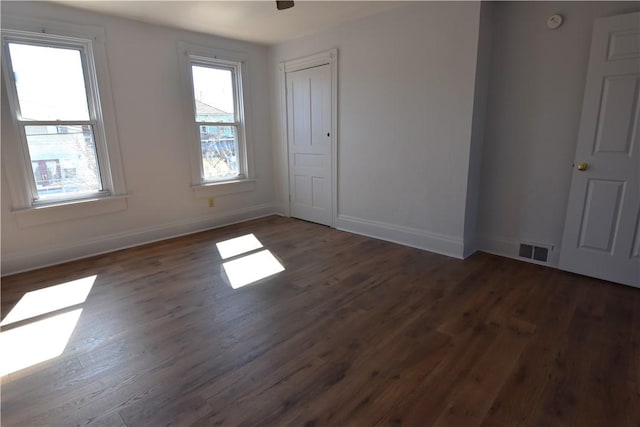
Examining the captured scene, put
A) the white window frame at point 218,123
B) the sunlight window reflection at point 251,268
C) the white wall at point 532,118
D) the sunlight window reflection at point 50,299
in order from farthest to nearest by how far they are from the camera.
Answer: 1. the white window frame at point 218,123
2. the sunlight window reflection at point 251,268
3. the white wall at point 532,118
4. the sunlight window reflection at point 50,299

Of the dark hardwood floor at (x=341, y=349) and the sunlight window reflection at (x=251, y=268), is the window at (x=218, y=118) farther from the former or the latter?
the dark hardwood floor at (x=341, y=349)

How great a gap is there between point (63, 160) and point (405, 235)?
372 cm

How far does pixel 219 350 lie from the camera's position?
2.04 meters

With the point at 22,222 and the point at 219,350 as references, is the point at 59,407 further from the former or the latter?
the point at 22,222

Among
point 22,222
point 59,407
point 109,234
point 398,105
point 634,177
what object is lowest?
point 59,407

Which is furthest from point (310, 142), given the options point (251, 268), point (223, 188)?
point (251, 268)

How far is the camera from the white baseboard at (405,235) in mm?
3465

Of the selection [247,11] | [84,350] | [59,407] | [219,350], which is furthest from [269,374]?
[247,11]

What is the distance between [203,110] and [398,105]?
252 centimetres

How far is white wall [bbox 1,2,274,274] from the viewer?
3210 mm

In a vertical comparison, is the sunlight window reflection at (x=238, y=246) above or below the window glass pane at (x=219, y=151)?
below

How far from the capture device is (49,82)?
3.23 m

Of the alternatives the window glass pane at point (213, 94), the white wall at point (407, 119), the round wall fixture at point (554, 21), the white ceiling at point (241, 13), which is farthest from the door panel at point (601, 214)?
the window glass pane at point (213, 94)

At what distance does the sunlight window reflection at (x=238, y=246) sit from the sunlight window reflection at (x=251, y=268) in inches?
7.6
